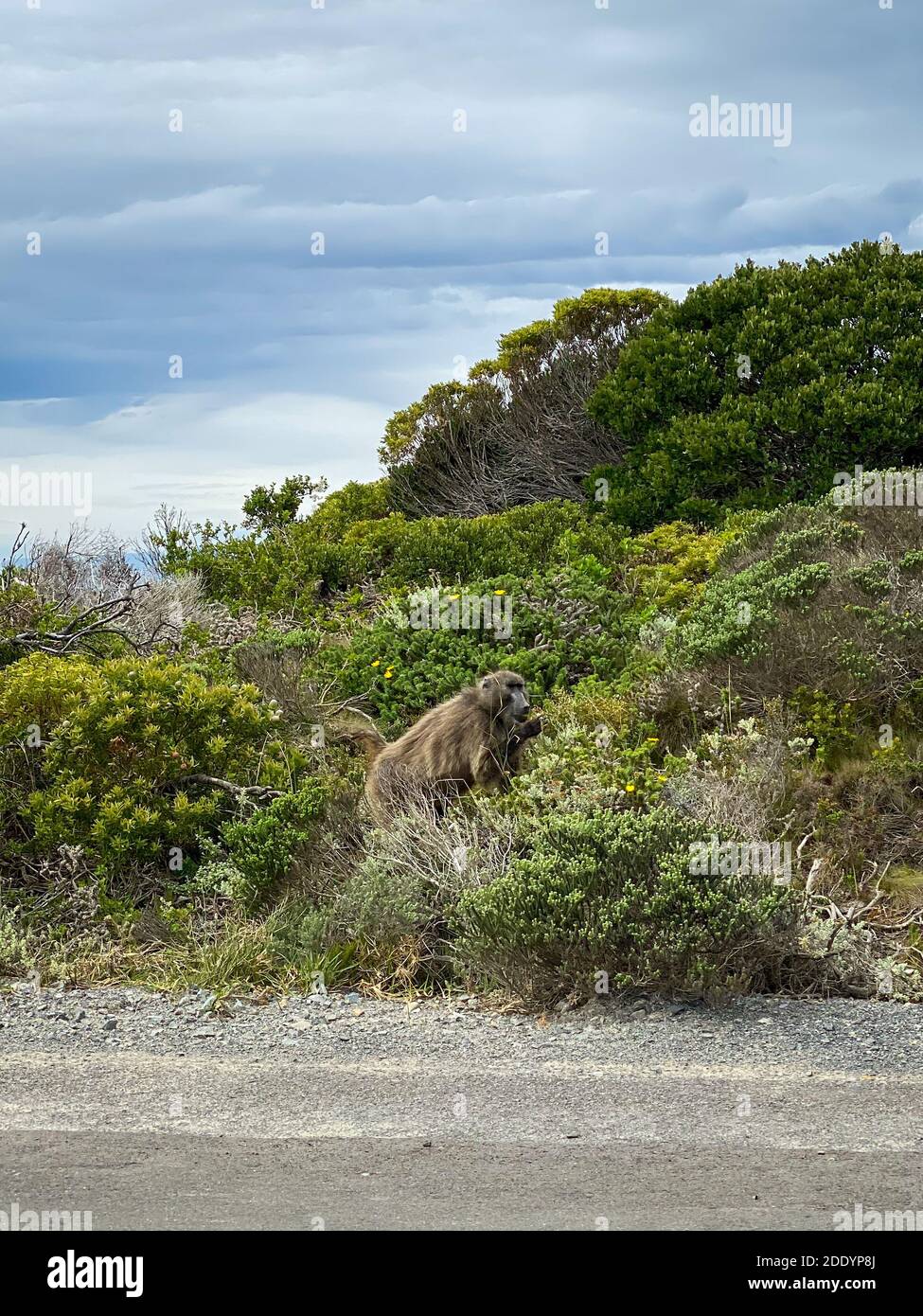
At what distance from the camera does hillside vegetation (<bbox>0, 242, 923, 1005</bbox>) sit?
25.5ft

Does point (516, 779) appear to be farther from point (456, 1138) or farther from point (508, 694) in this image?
point (456, 1138)

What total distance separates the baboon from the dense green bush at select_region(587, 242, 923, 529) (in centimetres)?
937

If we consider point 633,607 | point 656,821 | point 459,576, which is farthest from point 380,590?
point 656,821

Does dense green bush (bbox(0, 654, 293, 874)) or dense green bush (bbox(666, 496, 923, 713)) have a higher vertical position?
dense green bush (bbox(666, 496, 923, 713))

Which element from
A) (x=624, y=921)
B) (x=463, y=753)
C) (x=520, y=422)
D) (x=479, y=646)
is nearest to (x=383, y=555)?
(x=479, y=646)

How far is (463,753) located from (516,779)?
43 centimetres

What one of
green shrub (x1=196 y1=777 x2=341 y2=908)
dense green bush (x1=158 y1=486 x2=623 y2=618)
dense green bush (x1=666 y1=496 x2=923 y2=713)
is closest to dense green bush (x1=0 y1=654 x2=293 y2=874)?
green shrub (x1=196 y1=777 x2=341 y2=908)

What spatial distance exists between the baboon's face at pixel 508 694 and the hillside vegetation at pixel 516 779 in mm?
390

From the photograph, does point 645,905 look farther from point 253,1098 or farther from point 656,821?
point 253,1098

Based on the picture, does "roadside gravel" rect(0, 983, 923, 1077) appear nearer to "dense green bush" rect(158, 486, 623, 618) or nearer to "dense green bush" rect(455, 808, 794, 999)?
"dense green bush" rect(455, 808, 794, 999)

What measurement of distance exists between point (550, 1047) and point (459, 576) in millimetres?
9632

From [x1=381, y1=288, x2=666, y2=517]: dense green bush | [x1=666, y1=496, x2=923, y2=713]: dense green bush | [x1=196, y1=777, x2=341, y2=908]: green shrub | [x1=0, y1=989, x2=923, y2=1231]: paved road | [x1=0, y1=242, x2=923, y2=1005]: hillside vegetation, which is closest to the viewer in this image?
[x1=0, y1=989, x2=923, y2=1231]: paved road
